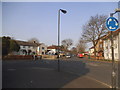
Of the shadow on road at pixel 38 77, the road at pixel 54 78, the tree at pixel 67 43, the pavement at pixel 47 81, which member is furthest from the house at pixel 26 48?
the pavement at pixel 47 81

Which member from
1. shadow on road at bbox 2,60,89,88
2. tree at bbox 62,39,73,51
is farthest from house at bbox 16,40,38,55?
shadow on road at bbox 2,60,89,88

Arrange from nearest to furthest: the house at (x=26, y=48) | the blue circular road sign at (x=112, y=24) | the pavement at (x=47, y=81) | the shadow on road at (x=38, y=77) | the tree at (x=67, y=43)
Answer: the blue circular road sign at (x=112, y=24)
the pavement at (x=47, y=81)
the shadow on road at (x=38, y=77)
the house at (x=26, y=48)
the tree at (x=67, y=43)

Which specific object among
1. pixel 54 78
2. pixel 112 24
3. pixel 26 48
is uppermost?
pixel 112 24

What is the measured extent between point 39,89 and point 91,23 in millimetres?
40225

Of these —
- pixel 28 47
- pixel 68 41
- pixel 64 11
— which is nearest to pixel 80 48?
pixel 68 41

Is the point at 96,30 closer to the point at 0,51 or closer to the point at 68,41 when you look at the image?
the point at 0,51

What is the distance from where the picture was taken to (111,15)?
21.5 ft

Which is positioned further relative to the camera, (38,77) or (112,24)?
(38,77)

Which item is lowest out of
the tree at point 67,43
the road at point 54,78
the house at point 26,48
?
the road at point 54,78

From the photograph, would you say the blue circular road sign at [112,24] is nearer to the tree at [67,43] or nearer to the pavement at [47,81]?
the pavement at [47,81]

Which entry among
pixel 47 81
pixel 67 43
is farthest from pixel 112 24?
pixel 67 43

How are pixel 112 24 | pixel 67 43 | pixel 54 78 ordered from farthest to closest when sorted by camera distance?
pixel 67 43 < pixel 54 78 < pixel 112 24

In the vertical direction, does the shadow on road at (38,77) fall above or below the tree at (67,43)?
below

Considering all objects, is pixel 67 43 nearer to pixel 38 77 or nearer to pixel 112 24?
pixel 38 77
